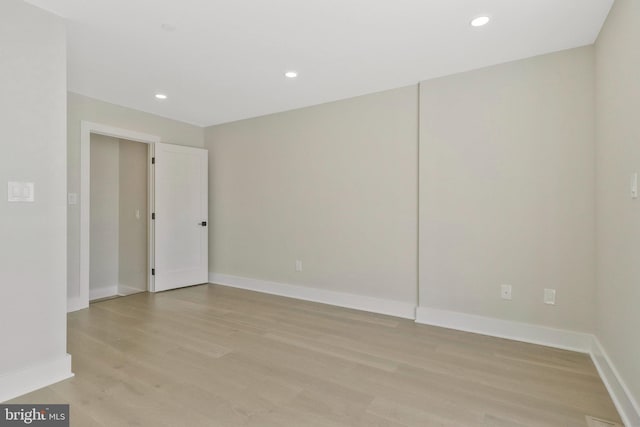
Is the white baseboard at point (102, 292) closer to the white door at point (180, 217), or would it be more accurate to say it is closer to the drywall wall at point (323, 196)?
the white door at point (180, 217)

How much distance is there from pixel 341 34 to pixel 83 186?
3374 millimetres

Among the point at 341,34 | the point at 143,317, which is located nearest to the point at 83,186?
the point at 143,317

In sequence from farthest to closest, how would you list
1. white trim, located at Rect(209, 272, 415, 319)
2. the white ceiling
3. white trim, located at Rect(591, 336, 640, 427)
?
1. white trim, located at Rect(209, 272, 415, 319)
2. the white ceiling
3. white trim, located at Rect(591, 336, 640, 427)

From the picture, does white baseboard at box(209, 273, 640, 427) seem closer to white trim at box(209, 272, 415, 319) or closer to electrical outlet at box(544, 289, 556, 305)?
white trim at box(209, 272, 415, 319)

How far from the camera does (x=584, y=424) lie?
5.60 feet

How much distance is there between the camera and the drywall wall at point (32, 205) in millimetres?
1926

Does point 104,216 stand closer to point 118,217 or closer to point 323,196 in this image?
point 118,217

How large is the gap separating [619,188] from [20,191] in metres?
3.72

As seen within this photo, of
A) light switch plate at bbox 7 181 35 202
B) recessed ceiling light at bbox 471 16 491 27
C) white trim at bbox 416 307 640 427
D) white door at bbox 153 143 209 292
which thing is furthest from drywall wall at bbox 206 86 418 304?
light switch plate at bbox 7 181 35 202

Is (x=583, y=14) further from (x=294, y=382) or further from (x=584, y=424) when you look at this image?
(x=294, y=382)

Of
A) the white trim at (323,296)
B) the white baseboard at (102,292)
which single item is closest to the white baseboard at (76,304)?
the white baseboard at (102,292)
